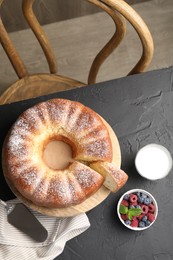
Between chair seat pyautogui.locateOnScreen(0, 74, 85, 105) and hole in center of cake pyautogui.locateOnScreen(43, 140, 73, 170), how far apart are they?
0.41 m

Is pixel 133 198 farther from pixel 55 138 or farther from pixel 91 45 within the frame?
pixel 91 45

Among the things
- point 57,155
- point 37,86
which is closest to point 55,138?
point 57,155

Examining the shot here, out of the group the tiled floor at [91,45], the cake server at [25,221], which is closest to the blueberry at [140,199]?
the cake server at [25,221]

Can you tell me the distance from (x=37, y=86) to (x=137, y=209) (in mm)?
592

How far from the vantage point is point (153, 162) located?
118 centimetres

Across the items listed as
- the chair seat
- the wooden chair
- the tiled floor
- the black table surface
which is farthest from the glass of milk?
the tiled floor

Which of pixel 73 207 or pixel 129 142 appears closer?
pixel 73 207

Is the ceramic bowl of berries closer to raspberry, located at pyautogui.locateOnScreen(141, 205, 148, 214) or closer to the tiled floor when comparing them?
raspberry, located at pyautogui.locateOnScreen(141, 205, 148, 214)

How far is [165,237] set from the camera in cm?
115

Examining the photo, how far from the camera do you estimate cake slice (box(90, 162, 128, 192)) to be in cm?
106

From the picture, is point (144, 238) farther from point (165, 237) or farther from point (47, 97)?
point (47, 97)

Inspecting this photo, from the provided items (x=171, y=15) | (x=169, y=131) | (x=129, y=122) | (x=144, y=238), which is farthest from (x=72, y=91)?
(x=171, y=15)

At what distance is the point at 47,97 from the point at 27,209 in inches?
12.3

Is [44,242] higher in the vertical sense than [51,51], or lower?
lower
